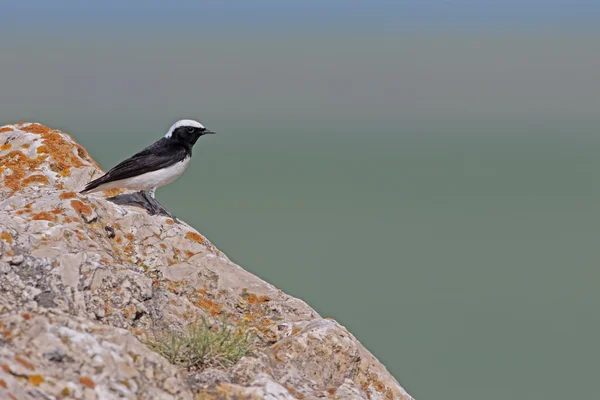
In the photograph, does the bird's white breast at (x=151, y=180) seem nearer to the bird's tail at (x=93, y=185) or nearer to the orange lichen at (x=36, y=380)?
the bird's tail at (x=93, y=185)

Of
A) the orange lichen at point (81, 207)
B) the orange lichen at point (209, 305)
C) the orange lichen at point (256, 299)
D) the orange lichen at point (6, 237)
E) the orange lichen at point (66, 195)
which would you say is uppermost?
the orange lichen at point (66, 195)

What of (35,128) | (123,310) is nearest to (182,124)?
(35,128)

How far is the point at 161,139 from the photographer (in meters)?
14.3

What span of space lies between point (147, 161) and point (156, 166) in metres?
0.19

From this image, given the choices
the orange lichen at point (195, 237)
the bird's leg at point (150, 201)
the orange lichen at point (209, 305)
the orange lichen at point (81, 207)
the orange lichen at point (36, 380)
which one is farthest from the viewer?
the bird's leg at point (150, 201)

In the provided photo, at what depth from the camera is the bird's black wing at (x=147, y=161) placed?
1275 centimetres

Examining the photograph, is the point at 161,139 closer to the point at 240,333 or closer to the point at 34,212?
the point at 34,212

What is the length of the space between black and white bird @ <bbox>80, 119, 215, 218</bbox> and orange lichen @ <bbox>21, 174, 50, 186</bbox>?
67 cm

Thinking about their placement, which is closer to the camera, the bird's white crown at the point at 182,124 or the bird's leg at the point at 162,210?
the bird's leg at the point at 162,210

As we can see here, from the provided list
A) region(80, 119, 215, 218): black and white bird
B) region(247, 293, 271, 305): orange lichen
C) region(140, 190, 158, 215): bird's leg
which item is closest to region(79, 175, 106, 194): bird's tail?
region(80, 119, 215, 218): black and white bird

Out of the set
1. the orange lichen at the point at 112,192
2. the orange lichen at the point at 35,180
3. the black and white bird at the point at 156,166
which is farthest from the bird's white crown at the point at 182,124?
the orange lichen at the point at 35,180

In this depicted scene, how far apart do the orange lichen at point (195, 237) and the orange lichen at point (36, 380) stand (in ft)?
18.4

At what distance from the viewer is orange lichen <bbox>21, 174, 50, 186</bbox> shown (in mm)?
12250

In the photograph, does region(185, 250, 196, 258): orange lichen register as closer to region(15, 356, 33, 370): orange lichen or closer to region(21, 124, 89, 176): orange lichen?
region(21, 124, 89, 176): orange lichen
